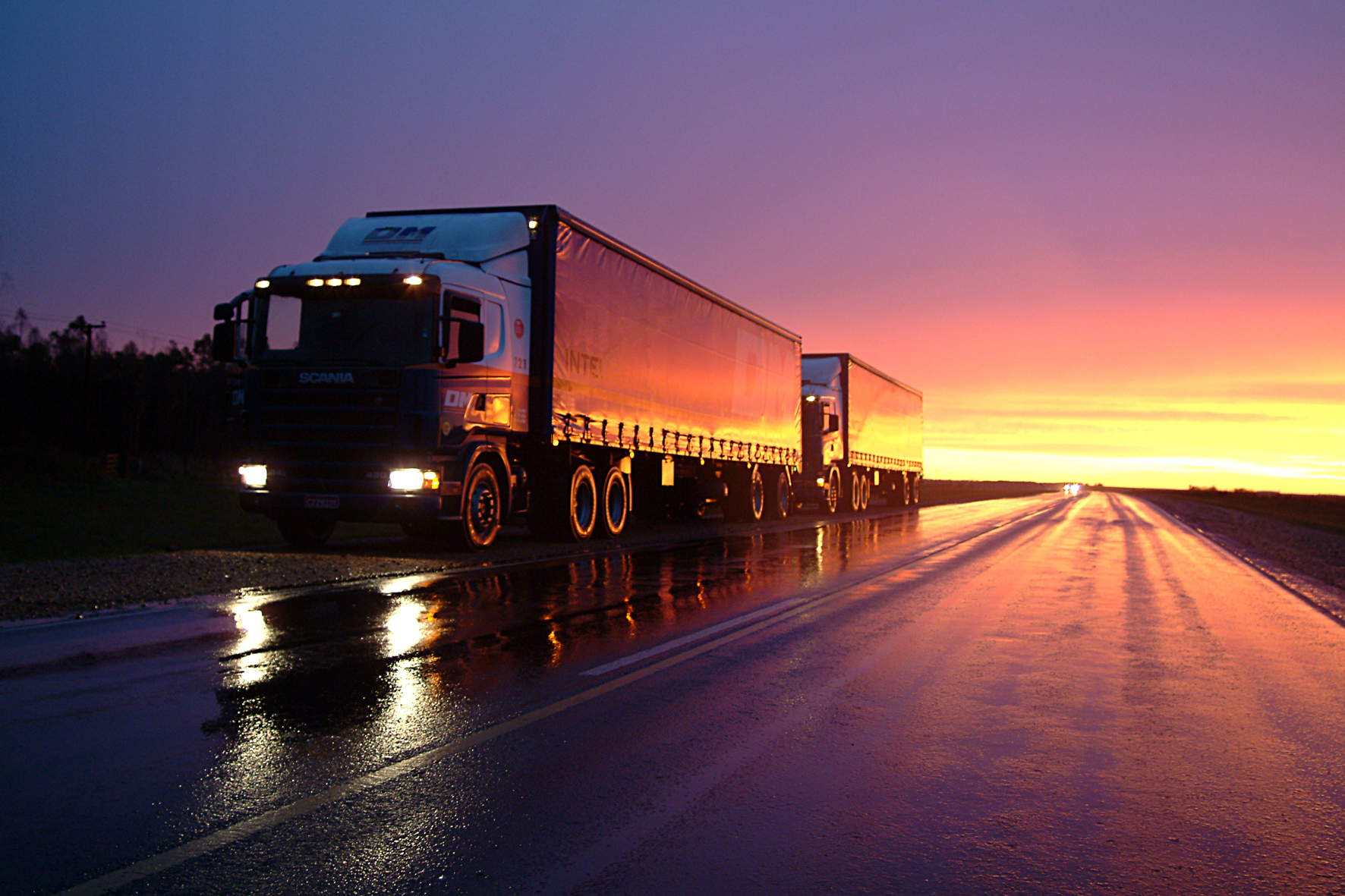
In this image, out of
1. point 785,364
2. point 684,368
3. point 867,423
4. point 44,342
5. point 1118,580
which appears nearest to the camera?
point 1118,580

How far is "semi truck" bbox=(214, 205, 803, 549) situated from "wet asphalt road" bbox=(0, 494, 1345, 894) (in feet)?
13.5

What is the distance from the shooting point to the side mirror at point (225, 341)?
14195 mm

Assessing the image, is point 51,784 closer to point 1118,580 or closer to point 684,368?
point 1118,580

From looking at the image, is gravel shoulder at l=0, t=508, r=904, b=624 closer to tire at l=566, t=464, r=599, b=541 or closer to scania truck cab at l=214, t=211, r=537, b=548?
tire at l=566, t=464, r=599, b=541

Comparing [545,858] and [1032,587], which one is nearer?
[545,858]

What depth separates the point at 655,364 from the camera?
2055 centimetres

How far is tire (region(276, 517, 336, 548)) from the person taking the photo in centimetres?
1627

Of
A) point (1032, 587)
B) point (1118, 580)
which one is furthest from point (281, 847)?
point (1118, 580)

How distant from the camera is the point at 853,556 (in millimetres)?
16656

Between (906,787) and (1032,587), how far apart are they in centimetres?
895

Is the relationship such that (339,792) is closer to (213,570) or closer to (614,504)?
(213,570)

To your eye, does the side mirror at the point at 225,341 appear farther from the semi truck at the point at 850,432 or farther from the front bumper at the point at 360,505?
the semi truck at the point at 850,432

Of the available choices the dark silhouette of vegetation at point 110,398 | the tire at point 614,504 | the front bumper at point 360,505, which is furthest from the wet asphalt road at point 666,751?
the dark silhouette of vegetation at point 110,398

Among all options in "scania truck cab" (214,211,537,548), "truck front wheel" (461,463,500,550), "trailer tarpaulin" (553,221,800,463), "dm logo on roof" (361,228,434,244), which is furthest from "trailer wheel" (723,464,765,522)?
"dm logo on roof" (361,228,434,244)
